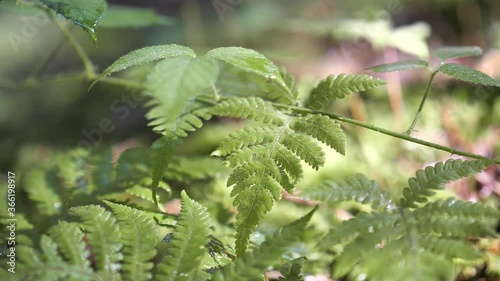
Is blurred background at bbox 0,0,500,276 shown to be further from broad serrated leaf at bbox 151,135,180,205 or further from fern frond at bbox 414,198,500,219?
fern frond at bbox 414,198,500,219

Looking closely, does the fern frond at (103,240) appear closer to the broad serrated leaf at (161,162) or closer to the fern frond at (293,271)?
the broad serrated leaf at (161,162)

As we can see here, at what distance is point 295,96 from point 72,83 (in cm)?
291

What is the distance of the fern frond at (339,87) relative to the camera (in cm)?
132

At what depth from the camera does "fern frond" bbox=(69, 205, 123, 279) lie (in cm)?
106

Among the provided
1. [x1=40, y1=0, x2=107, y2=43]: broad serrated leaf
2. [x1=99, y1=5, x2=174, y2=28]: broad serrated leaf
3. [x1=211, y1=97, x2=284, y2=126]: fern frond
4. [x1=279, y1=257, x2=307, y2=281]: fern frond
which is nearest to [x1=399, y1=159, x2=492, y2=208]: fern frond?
[x1=279, y1=257, x2=307, y2=281]: fern frond

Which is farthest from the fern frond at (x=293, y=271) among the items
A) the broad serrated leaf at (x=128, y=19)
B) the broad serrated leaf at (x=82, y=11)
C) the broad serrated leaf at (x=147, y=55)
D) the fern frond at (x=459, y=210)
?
the broad serrated leaf at (x=128, y=19)

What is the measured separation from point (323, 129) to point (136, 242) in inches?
23.5

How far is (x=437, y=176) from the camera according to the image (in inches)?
45.6

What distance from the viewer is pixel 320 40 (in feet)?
13.1

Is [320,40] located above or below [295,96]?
above

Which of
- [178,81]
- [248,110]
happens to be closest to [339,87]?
[248,110]

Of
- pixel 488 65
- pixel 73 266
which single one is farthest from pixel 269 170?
pixel 488 65

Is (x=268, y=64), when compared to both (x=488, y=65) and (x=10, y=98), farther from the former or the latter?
(x=10, y=98)

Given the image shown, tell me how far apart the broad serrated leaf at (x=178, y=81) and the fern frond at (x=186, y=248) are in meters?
0.30
